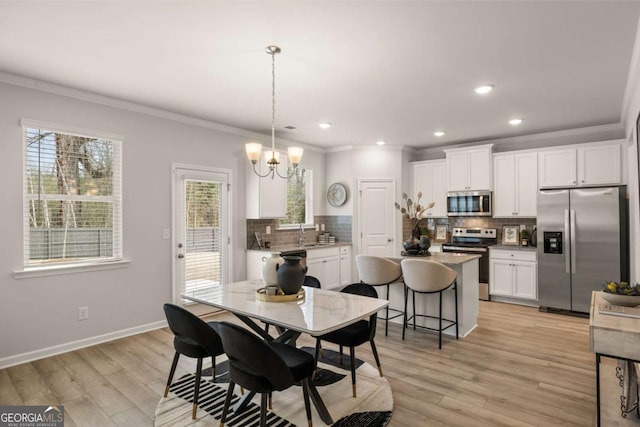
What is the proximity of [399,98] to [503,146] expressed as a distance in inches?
119

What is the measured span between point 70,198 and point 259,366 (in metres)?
2.95

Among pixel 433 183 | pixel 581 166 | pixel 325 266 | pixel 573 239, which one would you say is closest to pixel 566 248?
pixel 573 239

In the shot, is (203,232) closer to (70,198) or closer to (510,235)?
(70,198)

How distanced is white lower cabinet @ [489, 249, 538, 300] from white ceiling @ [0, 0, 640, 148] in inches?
83.4

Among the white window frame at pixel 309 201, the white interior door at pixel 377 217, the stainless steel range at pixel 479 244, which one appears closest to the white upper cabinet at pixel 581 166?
the stainless steel range at pixel 479 244

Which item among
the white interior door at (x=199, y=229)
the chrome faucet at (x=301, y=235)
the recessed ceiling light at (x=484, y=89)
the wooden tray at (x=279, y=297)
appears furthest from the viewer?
the chrome faucet at (x=301, y=235)

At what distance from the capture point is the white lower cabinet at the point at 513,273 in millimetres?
5328

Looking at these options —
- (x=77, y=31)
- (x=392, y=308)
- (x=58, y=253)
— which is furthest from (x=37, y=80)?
(x=392, y=308)

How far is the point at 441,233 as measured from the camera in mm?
6648

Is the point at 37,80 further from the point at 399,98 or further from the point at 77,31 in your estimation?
the point at 399,98

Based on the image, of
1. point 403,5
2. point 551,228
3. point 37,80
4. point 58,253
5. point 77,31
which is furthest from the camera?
point 551,228

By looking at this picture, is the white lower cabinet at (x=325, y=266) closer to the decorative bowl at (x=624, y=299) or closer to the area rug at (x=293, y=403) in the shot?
the area rug at (x=293, y=403)

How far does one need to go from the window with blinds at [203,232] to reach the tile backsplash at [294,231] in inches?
22.1

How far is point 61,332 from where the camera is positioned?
140 inches
